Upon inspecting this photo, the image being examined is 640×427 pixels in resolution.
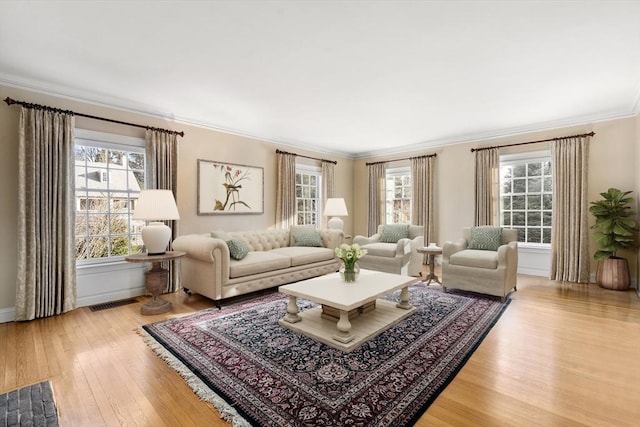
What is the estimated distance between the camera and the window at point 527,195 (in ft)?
17.2

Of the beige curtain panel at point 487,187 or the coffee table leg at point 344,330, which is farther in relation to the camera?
the beige curtain panel at point 487,187

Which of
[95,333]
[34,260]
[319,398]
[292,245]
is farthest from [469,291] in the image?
[34,260]

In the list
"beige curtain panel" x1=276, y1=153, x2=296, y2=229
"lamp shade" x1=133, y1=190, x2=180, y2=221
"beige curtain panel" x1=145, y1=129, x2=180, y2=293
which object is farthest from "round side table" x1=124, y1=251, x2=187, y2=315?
"beige curtain panel" x1=276, y1=153, x2=296, y2=229

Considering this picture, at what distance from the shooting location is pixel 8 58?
113 inches

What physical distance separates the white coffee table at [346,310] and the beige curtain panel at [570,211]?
3211 millimetres

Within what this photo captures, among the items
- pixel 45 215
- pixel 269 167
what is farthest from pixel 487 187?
pixel 45 215

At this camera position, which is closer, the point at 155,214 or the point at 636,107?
the point at 155,214

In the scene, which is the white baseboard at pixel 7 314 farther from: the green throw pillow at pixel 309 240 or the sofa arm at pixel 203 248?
the green throw pillow at pixel 309 240

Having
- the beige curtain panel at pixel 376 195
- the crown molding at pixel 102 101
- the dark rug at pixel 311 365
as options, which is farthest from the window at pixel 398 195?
the dark rug at pixel 311 365

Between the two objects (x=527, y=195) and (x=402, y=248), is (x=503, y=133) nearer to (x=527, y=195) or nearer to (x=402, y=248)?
(x=527, y=195)

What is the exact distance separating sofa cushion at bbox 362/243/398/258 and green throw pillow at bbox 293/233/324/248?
82 centimetres

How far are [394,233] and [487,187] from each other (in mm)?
1885

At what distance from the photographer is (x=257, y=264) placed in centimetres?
397

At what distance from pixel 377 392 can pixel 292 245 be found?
3.61 metres
